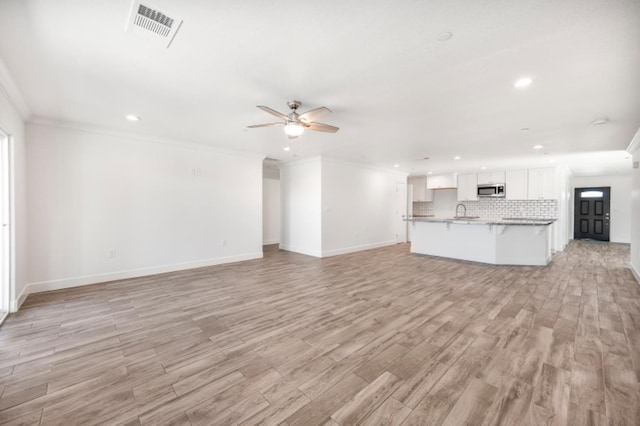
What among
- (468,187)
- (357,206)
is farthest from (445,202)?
(357,206)

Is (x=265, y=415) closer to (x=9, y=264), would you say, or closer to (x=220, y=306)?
(x=220, y=306)

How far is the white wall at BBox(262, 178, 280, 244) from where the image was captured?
8.77 m

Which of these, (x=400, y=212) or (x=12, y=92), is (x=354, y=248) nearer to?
(x=400, y=212)

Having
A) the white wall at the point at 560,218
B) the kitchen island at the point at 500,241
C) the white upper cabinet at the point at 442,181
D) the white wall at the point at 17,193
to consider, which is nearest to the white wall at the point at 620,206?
the white wall at the point at 560,218

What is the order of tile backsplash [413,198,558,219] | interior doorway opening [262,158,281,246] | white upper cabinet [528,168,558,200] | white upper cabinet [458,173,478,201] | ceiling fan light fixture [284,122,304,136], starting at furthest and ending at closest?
1. white upper cabinet [458,173,478,201]
2. interior doorway opening [262,158,281,246]
3. tile backsplash [413,198,558,219]
4. white upper cabinet [528,168,558,200]
5. ceiling fan light fixture [284,122,304,136]

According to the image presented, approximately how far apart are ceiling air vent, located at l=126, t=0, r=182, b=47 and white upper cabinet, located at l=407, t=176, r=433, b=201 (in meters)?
10.1

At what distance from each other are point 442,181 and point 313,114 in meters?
8.31

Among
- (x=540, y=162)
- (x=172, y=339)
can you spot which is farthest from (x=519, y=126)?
(x=172, y=339)

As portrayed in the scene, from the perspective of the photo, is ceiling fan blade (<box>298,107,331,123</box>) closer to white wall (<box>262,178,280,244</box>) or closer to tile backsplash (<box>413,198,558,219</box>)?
white wall (<box>262,178,280,244</box>)

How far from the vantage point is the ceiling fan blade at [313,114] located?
9.17 feet

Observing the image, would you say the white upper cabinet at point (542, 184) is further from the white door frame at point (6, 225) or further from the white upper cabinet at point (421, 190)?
the white door frame at point (6, 225)

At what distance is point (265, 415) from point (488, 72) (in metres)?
3.32

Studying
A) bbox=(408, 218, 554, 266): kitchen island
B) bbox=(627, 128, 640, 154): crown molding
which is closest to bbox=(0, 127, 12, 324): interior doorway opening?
bbox=(408, 218, 554, 266): kitchen island

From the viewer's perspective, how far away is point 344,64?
233cm
